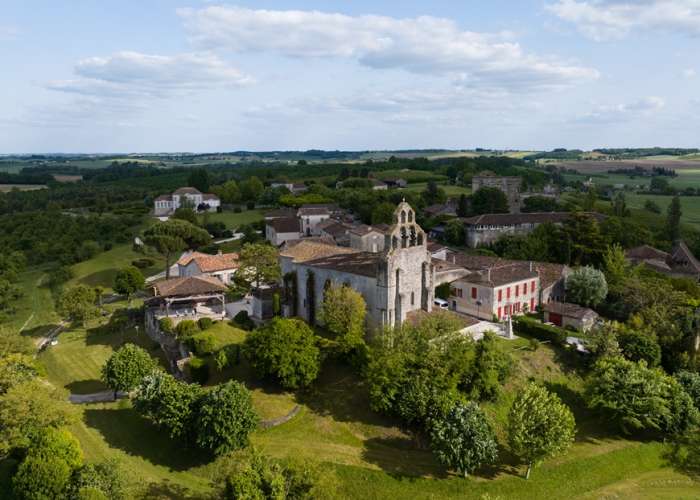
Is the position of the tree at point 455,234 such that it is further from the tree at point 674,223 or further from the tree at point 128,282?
the tree at point 128,282

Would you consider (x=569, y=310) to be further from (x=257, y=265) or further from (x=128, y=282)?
(x=128, y=282)

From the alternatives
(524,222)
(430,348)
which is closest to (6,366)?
(430,348)

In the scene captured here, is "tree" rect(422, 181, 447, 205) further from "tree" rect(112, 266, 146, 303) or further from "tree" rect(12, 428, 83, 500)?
"tree" rect(12, 428, 83, 500)

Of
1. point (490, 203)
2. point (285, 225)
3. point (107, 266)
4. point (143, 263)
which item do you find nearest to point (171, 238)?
point (143, 263)

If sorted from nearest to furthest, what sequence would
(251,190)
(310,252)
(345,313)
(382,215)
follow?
1. (345,313)
2. (310,252)
3. (382,215)
4. (251,190)

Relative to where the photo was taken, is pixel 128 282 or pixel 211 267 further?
pixel 211 267

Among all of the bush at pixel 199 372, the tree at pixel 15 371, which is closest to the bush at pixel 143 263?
the tree at pixel 15 371

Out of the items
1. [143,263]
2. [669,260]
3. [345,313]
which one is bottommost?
[143,263]
